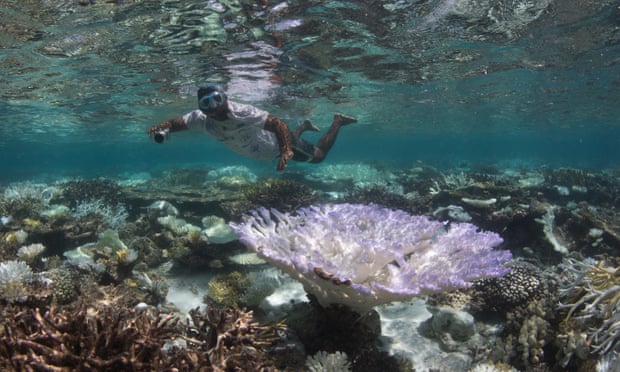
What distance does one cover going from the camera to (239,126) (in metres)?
7.54

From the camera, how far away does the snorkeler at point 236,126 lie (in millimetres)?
6211

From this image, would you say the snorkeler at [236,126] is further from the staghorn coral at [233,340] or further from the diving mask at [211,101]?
the staghorn coral at [233,340]

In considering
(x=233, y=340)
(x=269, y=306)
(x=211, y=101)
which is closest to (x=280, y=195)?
(x=211, y=101)

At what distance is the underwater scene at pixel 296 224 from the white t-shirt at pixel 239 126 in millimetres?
47

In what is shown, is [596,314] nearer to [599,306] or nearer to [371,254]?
[599,306]

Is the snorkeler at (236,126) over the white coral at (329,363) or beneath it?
over

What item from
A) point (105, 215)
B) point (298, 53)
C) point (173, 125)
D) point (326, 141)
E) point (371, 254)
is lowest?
point (105, 215)

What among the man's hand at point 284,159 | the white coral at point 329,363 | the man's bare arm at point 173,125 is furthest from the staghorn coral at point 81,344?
the man's bare arm at point 173,125

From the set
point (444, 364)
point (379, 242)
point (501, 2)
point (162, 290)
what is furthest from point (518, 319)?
point (501, 2)

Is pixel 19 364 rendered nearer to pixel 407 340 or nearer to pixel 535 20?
pixel 407 340

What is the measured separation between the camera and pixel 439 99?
27.5 m

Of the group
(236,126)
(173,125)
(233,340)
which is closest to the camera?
(233,340)

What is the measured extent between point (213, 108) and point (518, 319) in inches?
233

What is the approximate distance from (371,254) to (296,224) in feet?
3.92
